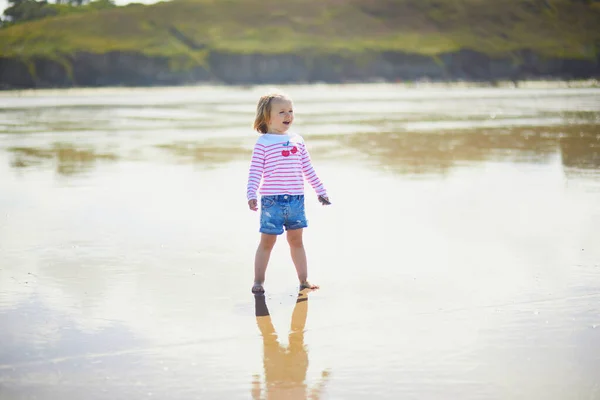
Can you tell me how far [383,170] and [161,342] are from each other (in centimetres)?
848

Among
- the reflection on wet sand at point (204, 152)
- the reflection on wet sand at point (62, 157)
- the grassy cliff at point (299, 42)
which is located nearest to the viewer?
the reflection on wet sand at point (62, 157)

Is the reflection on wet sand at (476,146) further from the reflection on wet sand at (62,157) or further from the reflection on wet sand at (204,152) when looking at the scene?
the reflection on wet sand at (62,157)

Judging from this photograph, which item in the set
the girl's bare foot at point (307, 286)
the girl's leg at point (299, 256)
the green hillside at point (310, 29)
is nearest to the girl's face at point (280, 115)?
the girl's leg at point (299, 256)

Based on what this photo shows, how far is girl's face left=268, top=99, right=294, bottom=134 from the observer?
20.4ft

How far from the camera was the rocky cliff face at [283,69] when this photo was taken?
149750 mm

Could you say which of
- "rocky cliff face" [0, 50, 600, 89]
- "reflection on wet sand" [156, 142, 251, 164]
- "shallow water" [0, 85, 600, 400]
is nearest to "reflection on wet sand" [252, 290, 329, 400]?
"shallow water" [0, 85, 600, 400]

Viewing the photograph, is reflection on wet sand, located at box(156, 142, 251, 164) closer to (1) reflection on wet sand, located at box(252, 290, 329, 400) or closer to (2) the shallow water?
(2) the shallow water

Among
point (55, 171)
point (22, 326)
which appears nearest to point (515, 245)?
point (22, 326)

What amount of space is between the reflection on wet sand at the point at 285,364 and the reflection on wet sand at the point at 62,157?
862 cm

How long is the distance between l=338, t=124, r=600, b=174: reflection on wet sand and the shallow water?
1.85 ft

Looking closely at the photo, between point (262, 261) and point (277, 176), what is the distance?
0.56 metres

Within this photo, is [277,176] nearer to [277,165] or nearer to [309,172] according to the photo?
[277,165]

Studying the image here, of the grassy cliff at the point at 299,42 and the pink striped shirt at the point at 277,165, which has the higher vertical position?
the grassy cliff at the point at 299,42

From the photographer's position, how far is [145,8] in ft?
621
